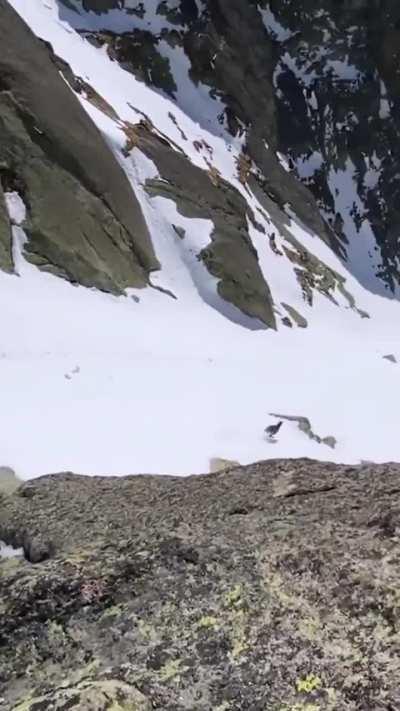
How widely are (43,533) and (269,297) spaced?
88.2 ft

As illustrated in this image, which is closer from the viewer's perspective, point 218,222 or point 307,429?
point 307,429

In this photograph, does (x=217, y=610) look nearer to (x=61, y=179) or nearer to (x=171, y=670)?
(x=171, y=670)

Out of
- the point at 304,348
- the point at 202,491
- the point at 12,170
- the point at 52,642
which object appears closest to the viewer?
the point at 52,642

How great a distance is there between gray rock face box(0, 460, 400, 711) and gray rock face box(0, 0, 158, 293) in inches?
674

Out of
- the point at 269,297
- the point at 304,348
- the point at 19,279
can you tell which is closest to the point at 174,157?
the point at 269,297

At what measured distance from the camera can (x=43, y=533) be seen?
633cm

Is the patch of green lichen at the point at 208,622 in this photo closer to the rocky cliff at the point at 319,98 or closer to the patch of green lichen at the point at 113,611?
the patch of green lichen at the point at 113,611

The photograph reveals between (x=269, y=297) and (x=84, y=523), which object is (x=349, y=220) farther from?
(x=84, y=523)

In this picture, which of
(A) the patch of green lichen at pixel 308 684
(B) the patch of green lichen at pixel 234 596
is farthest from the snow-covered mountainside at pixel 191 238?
(A) the patch of green lichen at pixel 308 684

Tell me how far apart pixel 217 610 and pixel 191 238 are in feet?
89.1

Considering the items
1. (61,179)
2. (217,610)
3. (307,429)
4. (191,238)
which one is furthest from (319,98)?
(217,610)

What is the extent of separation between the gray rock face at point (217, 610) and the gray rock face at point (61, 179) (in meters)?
17.1

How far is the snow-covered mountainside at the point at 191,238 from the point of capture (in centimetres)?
1744

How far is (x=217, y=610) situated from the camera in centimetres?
447
